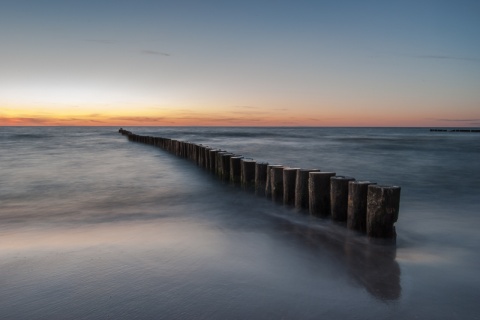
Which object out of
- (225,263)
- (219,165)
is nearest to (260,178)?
(219,165)

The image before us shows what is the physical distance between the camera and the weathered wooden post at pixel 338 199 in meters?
5.22

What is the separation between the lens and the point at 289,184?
639cm

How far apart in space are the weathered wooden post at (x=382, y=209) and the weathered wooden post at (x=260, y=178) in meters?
3.08

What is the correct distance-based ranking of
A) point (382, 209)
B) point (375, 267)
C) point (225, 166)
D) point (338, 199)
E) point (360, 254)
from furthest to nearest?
point (225, 166)
point (338, 199)
point (382, 209)
point (360, 254)
point (375, 267)

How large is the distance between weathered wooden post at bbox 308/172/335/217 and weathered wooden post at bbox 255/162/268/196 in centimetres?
200

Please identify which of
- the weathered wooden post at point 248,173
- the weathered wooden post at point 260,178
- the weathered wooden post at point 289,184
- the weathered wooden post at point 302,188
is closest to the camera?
the weathered wooden post at point 302,188

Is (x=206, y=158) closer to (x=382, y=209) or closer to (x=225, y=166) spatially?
(x=225, y=166)

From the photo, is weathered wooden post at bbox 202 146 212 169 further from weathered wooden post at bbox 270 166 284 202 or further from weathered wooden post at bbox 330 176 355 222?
weathered wooden post at bbox 330 176 355 222

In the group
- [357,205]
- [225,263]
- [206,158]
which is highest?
[357,205]

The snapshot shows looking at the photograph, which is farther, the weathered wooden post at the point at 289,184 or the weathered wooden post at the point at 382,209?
the weathered wooden post at the point at 289,184

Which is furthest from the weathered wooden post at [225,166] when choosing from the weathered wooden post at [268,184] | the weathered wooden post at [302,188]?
the weathered wooden post at [302,188]

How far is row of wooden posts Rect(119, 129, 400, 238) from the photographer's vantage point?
460cm

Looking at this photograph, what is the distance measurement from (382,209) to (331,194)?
0.89 m

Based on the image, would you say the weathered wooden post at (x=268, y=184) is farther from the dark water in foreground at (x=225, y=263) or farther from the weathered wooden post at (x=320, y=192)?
the weathered wooden post at (x=320, y=192)
